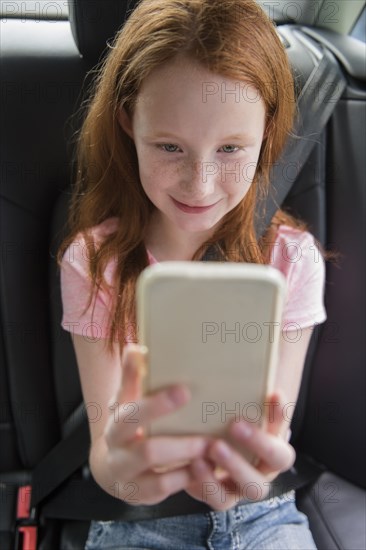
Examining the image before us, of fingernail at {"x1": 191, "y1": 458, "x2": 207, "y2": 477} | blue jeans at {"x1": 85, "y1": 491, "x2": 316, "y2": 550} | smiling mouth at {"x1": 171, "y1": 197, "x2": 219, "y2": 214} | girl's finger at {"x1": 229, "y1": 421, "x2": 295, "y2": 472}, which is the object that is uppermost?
smiling mouth at {"x1": 171, "y1": 197, "x2": 219, "y2": 214}

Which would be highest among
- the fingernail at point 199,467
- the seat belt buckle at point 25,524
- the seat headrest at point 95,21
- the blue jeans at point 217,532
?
the seat headrest at point 95,21

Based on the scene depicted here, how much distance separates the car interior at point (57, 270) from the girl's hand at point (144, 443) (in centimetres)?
42

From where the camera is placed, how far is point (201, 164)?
85cm

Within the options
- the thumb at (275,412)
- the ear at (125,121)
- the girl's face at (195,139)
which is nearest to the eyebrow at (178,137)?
the girl's face at (195,139)

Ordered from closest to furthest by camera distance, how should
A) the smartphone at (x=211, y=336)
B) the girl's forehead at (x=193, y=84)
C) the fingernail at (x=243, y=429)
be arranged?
the smartphone at (x=211, y=336)
the fingernail at (x=243, y=429)
the girl's forehead at (x=193, y=84)

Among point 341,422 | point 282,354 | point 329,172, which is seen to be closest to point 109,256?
point 282,354

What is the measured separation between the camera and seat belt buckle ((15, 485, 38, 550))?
113cm

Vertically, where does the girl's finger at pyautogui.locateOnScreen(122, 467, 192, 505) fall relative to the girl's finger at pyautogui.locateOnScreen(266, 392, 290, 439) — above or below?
below

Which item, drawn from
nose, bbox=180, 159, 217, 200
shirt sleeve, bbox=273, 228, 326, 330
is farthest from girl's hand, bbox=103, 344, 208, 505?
shirt sleeve, bbox=273, 228, 326, 330

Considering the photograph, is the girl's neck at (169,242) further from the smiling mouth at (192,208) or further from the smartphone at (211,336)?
the smartphone at (211,336)

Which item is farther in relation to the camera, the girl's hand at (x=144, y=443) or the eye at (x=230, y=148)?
the eye at (x=230, y=148)

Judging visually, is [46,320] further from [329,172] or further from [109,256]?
[329,172]

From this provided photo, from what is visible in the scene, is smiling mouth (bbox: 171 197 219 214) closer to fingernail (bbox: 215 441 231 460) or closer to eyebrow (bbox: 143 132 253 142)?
eyebrow (bbox: 143 132 253 142)

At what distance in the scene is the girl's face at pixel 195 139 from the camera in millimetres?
819
